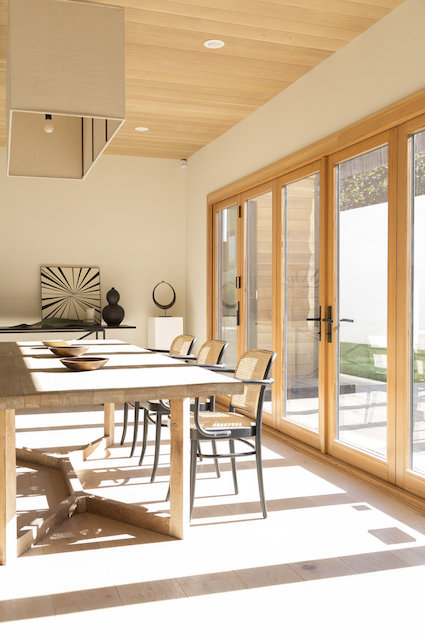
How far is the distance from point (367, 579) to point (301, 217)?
3.01m

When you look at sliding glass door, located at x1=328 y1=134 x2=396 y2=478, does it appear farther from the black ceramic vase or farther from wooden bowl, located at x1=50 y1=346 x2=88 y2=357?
the black ceramic vase

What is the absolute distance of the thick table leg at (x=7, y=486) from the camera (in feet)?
8.07

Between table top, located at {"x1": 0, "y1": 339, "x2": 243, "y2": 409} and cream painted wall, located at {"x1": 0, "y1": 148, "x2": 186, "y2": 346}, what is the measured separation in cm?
386

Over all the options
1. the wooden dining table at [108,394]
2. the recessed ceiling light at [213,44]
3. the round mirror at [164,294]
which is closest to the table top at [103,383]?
the wooden dining table at [108,394]

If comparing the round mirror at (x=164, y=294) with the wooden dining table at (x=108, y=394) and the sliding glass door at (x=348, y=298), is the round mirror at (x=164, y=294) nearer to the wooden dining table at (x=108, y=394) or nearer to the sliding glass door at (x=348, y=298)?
the sliding glass door at (x=348, y=298)

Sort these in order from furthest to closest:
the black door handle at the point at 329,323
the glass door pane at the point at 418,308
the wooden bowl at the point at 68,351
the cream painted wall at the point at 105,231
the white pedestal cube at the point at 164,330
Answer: the white pedestal cube at the point at 164,330 → the cream painted wall at the point at 105,231 → the black door handle at the point at 329,323 → the wooden bowl at the point at 68,351 → the glass door pane at the point at 418,308

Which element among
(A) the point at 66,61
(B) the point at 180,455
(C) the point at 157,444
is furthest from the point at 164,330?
(B) the point at 180,455

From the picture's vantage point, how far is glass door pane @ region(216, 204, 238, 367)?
20.5 feet

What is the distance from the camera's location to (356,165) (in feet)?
13.2

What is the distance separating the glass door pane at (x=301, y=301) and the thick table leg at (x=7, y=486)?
2.57m

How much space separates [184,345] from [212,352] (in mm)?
513

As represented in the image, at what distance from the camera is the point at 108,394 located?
7.89ft

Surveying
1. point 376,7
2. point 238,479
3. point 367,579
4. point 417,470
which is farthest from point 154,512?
point 376,7

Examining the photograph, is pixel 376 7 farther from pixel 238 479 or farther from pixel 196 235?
pixel 196 235
